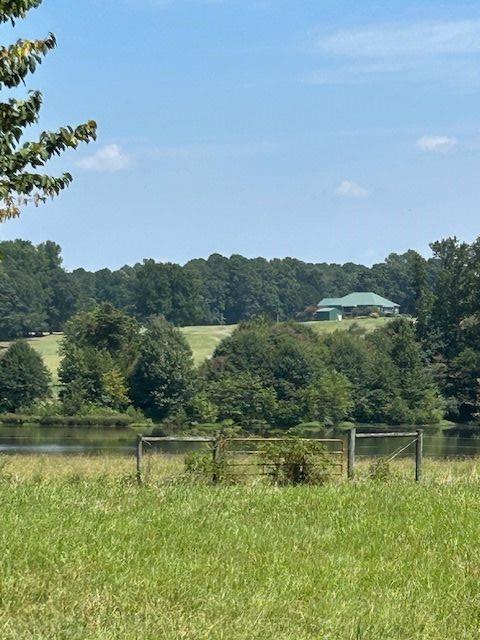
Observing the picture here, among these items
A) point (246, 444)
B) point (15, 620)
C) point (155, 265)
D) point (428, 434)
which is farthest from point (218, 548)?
point (155, 265)

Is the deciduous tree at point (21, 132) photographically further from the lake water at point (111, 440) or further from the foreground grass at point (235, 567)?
the lake water at point (111, 440)

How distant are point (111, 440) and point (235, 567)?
59.1 m

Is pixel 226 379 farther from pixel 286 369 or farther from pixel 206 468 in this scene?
pixel 206 468

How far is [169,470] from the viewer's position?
23.2 meters

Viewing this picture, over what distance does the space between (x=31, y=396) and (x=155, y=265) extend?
83.7 m

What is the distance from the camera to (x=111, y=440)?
6956 cm

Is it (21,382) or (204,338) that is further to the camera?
(204,338)

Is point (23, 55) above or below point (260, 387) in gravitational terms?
above

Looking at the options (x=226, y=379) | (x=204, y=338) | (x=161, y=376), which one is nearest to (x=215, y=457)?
(x=161, y=376)

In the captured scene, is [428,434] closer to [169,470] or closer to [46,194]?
[169,470]

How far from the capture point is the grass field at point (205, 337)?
464 feet

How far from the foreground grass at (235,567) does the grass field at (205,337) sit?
120 m

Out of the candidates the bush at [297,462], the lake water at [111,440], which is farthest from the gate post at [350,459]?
the lake water at [111,440]

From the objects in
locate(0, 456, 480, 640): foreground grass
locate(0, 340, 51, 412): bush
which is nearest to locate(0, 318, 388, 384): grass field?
locate(0, 340, 51, 412): bush
